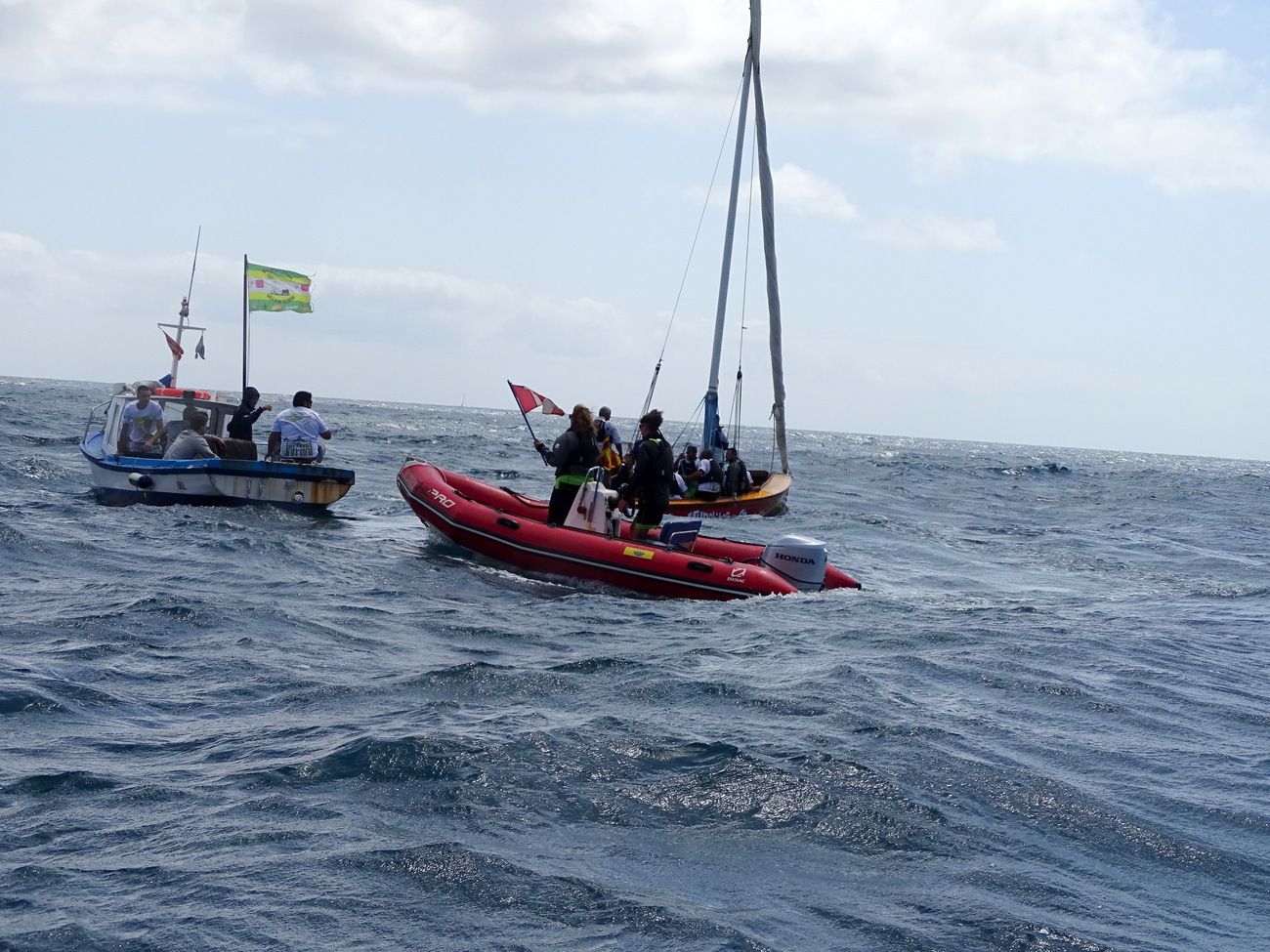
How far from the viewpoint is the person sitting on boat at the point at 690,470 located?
963 inches

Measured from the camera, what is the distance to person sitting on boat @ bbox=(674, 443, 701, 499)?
24.5 meters

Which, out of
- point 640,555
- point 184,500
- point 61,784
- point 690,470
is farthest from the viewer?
point 690,470

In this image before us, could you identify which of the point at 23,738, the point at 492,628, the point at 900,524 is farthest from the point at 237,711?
the point at 900,524

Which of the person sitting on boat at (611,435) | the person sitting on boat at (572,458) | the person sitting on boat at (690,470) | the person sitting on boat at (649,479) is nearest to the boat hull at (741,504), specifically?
the person sitting on boat at (690,470)

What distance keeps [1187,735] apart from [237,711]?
595cm

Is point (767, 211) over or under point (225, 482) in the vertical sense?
over

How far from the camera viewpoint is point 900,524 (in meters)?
25.1

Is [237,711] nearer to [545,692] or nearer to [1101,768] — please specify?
[545,692]

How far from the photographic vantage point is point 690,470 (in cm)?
2470

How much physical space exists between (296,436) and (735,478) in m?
10.1

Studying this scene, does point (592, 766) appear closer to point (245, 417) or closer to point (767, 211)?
point (245, 417)

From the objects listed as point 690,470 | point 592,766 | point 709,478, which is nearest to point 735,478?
point 709,478

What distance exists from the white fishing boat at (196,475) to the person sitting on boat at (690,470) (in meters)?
8.89

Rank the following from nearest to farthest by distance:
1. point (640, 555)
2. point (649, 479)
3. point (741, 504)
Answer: point (640, 555) < point (649, 479) < point (741, 504)
